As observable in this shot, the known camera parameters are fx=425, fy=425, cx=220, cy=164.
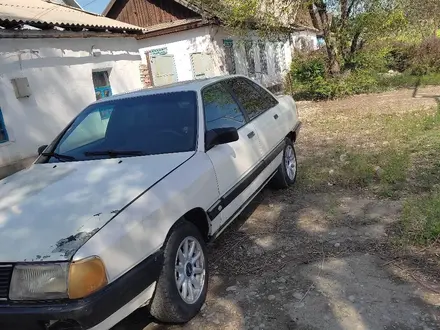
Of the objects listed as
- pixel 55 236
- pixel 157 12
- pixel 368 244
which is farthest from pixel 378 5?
pixel 55 236

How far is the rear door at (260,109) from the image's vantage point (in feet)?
14.9

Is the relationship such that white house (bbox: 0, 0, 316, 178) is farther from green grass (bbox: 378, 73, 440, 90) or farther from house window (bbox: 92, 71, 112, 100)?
green grass (bbox: 378, 73, 440, 90)

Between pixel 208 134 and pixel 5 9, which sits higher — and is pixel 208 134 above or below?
Result: below

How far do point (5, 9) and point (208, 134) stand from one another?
25.0ft

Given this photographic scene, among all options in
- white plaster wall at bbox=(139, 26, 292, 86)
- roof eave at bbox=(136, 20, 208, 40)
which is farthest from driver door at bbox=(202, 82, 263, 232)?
roof eave at bbox=(136, 20, 208, 40)

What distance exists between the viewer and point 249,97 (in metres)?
4.85

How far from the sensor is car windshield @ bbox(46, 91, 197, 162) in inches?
138

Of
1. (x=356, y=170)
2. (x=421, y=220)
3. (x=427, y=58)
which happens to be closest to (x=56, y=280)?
(x=421, y=220)

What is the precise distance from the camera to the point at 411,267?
3.29 m

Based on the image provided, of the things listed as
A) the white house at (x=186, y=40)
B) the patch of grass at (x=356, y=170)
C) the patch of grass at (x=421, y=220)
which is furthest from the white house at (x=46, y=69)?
the patch of grass at (x=421, y=220)

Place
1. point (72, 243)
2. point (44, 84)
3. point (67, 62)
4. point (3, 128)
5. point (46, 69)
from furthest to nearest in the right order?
point (67, 62)
point (46, 69)
point (44, 84)
point (3, 128)
point (72, 243)

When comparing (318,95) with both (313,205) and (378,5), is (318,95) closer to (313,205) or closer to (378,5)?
(378,5)

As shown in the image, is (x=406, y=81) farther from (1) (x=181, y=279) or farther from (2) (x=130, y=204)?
(2) (x=130, y=204)

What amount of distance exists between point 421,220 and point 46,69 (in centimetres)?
794
